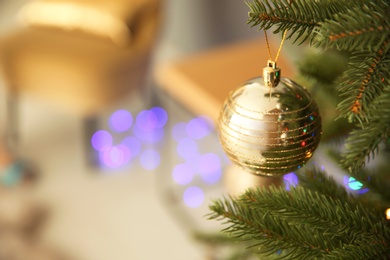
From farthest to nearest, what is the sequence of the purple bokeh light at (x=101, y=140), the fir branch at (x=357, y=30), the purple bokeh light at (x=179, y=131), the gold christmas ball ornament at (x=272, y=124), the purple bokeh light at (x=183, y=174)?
the purple bokeh light at (x=179, y=131), the purple bokeh light at (x=101, y=140), the purple bokeh light at (x=183, y=174), the gold christmas ball ornament at (x=272, y=124), the fir branch at (x=357, y=30)

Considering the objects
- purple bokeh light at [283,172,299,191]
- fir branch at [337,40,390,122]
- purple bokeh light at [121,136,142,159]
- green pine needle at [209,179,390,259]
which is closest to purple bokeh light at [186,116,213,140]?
purple bokeh light at [121,136,142,159]

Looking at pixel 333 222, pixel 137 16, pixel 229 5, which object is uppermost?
pixel 229 5

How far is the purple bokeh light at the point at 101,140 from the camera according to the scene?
2266 millimetres

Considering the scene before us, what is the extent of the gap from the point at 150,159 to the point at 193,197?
28 cm

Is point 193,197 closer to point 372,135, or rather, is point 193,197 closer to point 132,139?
point 132,139

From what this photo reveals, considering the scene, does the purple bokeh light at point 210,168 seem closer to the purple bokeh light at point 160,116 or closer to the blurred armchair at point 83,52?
the purple bokeh light at point 160,116

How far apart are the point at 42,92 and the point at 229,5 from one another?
1.04 metres

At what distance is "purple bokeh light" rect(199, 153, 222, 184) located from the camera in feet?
7.08

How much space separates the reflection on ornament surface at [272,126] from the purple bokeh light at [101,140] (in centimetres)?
175

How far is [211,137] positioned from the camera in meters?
2.38

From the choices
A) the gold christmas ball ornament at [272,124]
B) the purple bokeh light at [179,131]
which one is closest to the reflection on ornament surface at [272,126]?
the gold christmas ball ornament at [272,124]

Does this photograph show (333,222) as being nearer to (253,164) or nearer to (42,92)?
(253,164)

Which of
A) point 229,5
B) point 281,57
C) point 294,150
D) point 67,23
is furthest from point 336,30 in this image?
point 229,5

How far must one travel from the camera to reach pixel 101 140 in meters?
2.30
